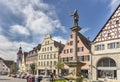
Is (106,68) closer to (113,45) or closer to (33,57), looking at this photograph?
(113,45)

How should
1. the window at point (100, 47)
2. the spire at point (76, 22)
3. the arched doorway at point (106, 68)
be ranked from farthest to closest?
the window at point (100, 47), the arched doorway at point (106, 68), the spire at point (76, 22)

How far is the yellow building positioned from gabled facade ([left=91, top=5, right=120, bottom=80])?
59.3 ft

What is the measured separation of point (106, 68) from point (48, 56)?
26.9m

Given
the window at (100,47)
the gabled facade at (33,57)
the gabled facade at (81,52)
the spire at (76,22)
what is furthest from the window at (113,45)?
the gabled facade at (33,57)

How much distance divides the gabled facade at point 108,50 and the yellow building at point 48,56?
59.3ft

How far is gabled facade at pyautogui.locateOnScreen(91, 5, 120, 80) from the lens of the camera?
42.2m

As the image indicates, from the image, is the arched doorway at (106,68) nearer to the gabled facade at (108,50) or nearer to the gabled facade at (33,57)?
the gabled facade at (108,50)

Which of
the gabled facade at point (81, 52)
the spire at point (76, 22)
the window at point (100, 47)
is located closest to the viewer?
the spire at point (76, 22)

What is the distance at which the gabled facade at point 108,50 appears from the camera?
139 feet

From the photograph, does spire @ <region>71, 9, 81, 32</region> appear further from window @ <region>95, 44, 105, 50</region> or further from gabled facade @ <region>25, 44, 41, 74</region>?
gabled facade @ <region>25, 44, 41, 74</region>

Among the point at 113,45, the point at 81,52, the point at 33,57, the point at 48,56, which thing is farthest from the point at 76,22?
the point at 33,57

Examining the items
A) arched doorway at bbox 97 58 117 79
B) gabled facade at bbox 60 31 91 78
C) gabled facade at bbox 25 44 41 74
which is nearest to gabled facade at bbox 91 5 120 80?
arched doorway at bbox 97 58 117 79

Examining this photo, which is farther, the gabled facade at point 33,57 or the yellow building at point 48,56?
the gabled facade at point 33,57

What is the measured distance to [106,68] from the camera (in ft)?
144
